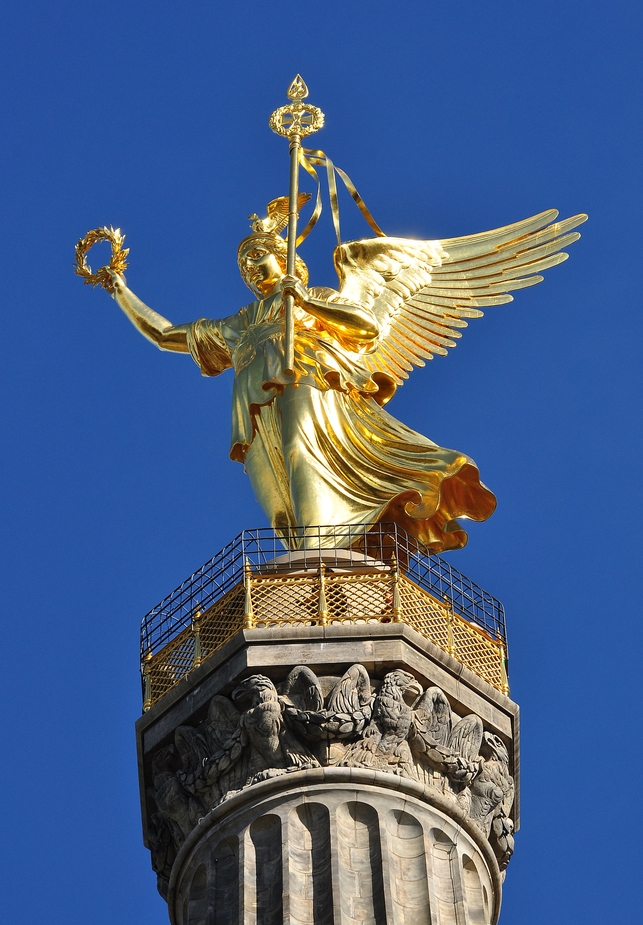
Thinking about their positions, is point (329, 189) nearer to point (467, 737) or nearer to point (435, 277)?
point (435, 277)

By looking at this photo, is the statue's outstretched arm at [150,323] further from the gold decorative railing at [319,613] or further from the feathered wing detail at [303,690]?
the feathered wing detail at [303,690]

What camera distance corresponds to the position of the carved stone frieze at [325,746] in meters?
28.1

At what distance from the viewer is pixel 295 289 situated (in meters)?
32.5

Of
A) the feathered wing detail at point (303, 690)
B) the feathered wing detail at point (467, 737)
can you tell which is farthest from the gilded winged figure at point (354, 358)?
the feathered wing detail at point (467, 737)

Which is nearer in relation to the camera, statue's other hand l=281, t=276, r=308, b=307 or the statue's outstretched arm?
statue's other hand l=281, t=276, r=308, b=307

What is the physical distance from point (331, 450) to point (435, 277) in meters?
4.13

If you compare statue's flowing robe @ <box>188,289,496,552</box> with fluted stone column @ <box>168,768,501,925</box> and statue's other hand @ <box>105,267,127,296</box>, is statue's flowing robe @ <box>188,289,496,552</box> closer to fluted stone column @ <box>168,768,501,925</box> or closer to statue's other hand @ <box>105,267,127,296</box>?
statue's other hand @ <box>105,267,127,296</box>

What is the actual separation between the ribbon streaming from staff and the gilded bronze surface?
0.05m

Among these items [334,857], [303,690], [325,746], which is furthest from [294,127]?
[334,857]

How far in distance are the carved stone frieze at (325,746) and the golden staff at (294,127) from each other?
5850 millimetres

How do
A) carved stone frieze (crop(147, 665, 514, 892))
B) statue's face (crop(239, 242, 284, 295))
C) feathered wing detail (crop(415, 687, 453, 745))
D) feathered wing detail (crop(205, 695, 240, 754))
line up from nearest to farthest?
carved stone frieze (crop(147, 665, 514, 892))
feathered wing detail (crop(205, 695, 240, 754))
feathered wing detail (crop(415, 687, 453, 745))
statue's face (crop(239, 242, 284, 295))

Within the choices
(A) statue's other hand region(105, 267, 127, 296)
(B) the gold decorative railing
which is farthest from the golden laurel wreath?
(B) the gold decorative railing

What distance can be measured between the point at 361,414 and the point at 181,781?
18.9ft

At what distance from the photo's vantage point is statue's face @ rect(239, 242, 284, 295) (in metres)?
33.9
